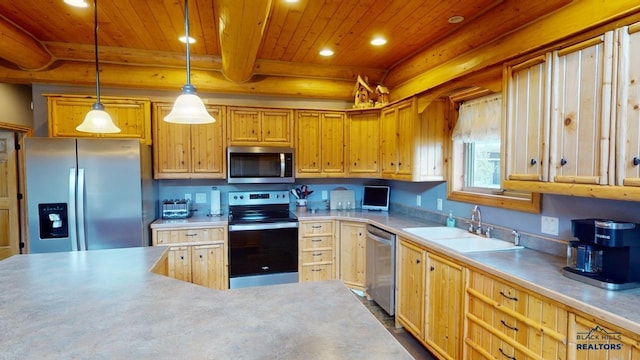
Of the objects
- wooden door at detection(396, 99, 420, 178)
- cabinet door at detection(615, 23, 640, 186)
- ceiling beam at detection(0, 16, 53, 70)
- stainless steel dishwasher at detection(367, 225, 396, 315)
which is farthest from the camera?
wooden door at detection(396, 99, 420, 178)

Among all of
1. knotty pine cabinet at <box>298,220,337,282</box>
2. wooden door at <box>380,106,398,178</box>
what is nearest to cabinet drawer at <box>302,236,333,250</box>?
knotty pine cabinet at <box>298,220,337,282</box>

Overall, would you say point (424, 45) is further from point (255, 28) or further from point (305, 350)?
point (305, 350)

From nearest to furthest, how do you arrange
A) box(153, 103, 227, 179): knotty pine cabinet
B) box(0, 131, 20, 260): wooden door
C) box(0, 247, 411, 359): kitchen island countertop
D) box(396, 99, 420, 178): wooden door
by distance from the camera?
box(0, 247, 411, 359): kitchen island countertop < box(396, 99, 420, 178): wooden door < box(153, 103, 227, 179): knotty pine cabinet < box(0, 131, 20, 260): wooden door

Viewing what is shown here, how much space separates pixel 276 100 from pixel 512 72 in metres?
2.70

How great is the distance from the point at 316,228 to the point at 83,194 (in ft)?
7.45

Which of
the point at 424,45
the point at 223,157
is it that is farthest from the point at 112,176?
the point at 424,45

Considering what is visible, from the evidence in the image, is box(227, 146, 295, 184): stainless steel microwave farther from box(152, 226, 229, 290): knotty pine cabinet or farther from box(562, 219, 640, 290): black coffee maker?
box(562, 219, 640, 290): black coffee maker

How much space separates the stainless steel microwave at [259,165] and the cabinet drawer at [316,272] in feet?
3.39

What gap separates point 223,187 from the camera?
4.00 m

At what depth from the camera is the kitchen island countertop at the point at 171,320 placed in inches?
39.5

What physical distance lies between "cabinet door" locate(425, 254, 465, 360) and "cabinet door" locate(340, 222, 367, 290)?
1.16m

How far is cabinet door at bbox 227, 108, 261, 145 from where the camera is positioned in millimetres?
3723

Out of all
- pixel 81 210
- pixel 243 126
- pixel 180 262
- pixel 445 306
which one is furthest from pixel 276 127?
pixel 445 306

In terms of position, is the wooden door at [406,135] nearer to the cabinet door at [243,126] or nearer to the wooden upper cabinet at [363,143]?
the wooden upper cabinet at [363,143]
